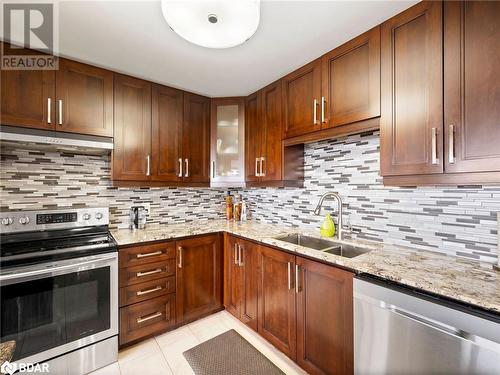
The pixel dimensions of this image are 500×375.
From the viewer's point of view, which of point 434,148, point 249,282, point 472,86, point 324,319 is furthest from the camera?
point 249,282

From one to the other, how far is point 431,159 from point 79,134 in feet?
7.96

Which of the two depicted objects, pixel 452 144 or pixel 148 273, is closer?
pixel 452 144

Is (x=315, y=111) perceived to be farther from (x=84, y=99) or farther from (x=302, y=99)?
(x=84, y=99)

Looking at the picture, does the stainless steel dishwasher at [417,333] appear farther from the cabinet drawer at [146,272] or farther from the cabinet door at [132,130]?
the cabinet door at [132,130]

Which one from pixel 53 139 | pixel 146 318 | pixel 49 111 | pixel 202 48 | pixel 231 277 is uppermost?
pixel 202 48

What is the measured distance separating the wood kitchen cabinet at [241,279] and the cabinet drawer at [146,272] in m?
0.55

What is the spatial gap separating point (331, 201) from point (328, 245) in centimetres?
40

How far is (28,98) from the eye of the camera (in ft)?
5.60

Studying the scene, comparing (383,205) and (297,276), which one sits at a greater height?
(383,205)

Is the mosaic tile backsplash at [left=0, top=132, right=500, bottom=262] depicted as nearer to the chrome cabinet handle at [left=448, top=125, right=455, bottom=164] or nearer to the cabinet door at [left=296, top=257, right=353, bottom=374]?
the chrome cabinet handle at [left=448, top=125, right=455, bottom=164]

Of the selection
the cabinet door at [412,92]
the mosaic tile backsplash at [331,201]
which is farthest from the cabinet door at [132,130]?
the cabinet door at [412,92]

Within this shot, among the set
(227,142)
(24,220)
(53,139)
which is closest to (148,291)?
(24,220)

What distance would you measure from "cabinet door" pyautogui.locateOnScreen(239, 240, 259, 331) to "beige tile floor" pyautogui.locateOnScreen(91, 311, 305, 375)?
0.16 m

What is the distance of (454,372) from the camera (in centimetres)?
95
